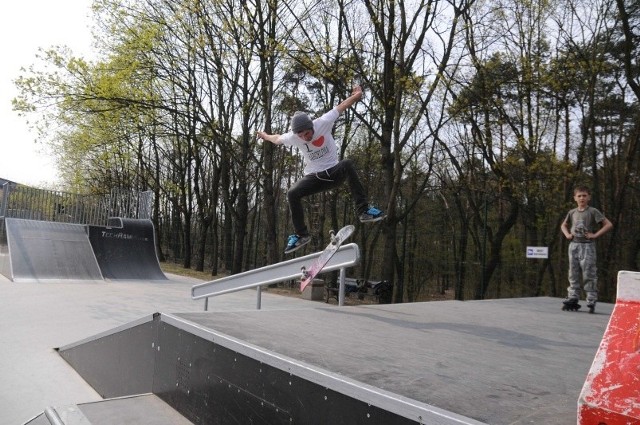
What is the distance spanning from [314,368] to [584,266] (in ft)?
17.0

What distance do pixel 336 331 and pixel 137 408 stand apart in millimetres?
1358

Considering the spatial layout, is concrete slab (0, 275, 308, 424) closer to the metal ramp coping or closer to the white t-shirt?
the metal ramp coping

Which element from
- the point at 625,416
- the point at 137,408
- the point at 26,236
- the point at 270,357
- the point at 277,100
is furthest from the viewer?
the point at 277,100

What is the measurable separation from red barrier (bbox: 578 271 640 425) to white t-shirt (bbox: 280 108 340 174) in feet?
10.9

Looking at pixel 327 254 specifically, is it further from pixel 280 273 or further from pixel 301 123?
pixel 301 123

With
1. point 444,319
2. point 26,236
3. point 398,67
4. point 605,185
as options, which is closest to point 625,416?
point 444,319

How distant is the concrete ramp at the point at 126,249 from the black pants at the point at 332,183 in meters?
8.89

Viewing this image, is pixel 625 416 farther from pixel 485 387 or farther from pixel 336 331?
pixel 336 331

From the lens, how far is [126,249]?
13.1 metres

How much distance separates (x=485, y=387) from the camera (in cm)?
192

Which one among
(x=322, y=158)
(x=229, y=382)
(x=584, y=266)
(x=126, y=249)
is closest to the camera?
(x=229, y=382)

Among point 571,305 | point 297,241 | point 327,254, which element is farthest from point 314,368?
point 571,305

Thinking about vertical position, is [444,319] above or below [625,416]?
below

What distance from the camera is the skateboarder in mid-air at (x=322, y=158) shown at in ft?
14.6
